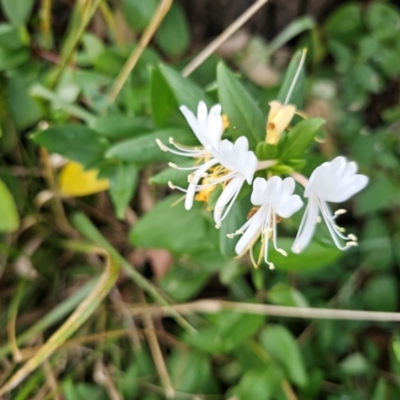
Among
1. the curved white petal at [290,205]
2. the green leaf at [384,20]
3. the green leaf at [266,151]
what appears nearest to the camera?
the curved white petal at [290,205]

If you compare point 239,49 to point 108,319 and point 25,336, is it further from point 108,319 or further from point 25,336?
point 25,336

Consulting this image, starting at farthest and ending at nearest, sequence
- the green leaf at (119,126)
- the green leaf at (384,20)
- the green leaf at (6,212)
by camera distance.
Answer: the green leaf at (384,20) < the green leaf at (6,212) < the green leaf at (119,126)

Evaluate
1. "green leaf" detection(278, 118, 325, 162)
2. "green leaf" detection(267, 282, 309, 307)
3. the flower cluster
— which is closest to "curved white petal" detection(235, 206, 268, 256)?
the flower cluster

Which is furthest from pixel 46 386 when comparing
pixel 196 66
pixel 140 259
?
pixel 196 66

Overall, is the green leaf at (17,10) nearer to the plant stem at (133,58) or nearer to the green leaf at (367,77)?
the plant stem at (133,58)

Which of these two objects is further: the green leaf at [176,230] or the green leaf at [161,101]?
the green leaf at [176,230]

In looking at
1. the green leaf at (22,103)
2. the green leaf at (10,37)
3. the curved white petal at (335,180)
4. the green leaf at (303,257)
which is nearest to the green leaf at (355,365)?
the green leaf at (303,257)

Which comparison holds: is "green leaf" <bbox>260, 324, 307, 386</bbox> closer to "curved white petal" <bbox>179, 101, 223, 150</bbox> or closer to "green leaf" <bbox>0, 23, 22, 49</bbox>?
"curved white petal" <bbox>179, 101, 223, 150</bbox>

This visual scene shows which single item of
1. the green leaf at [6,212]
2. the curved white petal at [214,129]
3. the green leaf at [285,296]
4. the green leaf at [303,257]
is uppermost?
the curved white petal at [214,129]
